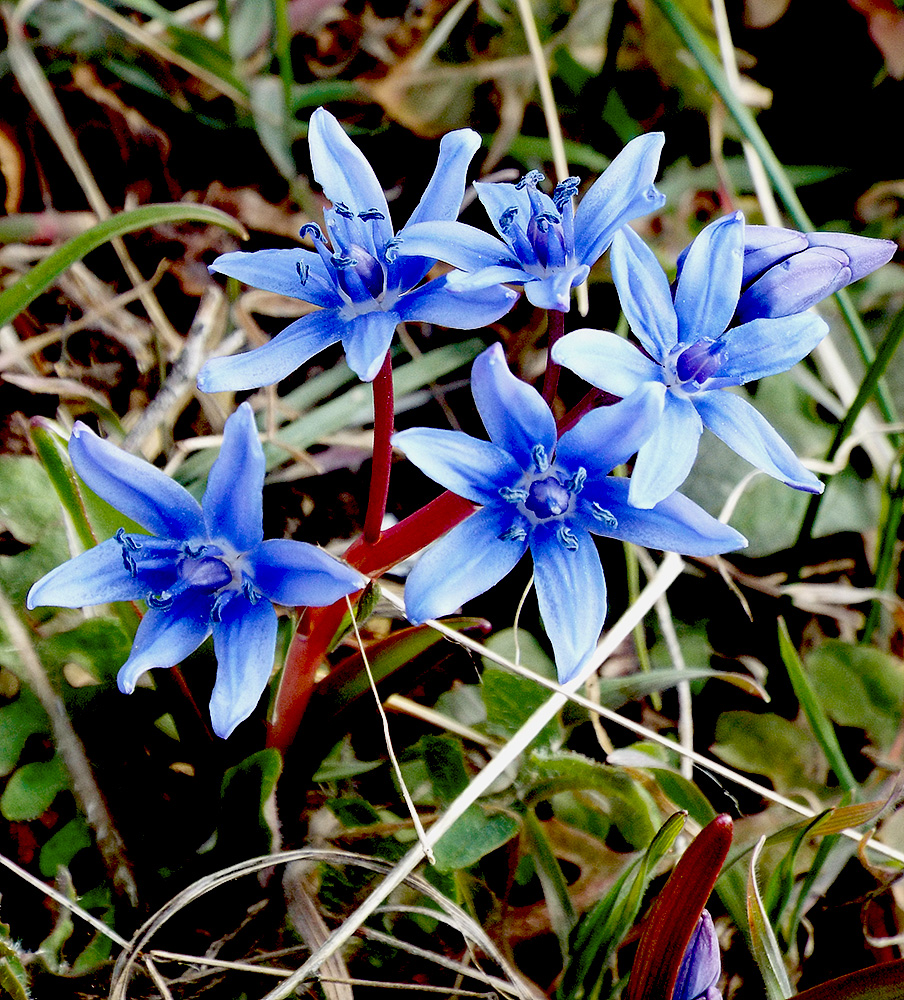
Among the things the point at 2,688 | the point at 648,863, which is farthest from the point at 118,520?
the point at 648,863

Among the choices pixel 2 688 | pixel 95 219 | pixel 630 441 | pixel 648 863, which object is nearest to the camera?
pixel 630 441

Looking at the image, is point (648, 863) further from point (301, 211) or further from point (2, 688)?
point (301, 211)

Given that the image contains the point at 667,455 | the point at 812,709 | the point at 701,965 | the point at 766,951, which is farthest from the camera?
the point at 812,709

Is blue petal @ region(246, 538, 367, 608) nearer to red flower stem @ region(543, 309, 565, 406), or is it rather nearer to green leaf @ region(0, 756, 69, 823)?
red flower stem @ region(543, 309, 565, 406)

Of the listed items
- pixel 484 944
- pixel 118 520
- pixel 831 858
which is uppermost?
pixel 118 520

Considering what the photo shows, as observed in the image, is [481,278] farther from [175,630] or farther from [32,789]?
[32,789]

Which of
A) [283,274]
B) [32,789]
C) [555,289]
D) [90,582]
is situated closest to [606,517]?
[555,289]

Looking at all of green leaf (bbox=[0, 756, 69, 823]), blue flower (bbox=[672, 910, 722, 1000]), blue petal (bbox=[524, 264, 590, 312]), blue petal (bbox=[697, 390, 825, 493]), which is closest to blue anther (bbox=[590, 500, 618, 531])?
blue petal (bbox=[697, 390, 825, 493])
